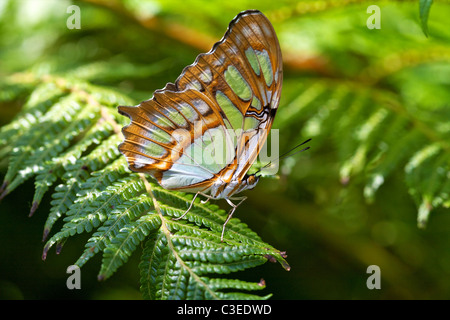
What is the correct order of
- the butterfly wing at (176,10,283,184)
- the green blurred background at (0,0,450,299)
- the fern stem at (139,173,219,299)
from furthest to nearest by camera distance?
the green blurred background at (0,0,450,299)
the butterfly wing at (176,10,283,184)
the fern stem at (139,173,219,299)

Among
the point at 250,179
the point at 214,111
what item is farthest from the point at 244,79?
the point at 250,179

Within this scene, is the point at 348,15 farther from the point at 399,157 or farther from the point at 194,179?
the point at 194,179

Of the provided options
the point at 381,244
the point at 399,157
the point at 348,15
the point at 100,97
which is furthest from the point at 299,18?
the point at 381,244

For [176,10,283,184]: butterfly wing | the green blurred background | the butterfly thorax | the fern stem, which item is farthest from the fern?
the green blurred background

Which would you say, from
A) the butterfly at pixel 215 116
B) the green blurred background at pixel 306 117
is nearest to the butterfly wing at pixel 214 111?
the butterfly at pixel 215 116

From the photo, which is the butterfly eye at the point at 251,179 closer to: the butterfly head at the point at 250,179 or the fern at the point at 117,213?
the butterfly head at the point at 250,179

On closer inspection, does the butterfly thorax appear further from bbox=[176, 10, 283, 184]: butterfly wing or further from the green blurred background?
the green blurred background

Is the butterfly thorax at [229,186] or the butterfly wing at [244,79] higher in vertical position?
the butterfly wing at [244,79]
